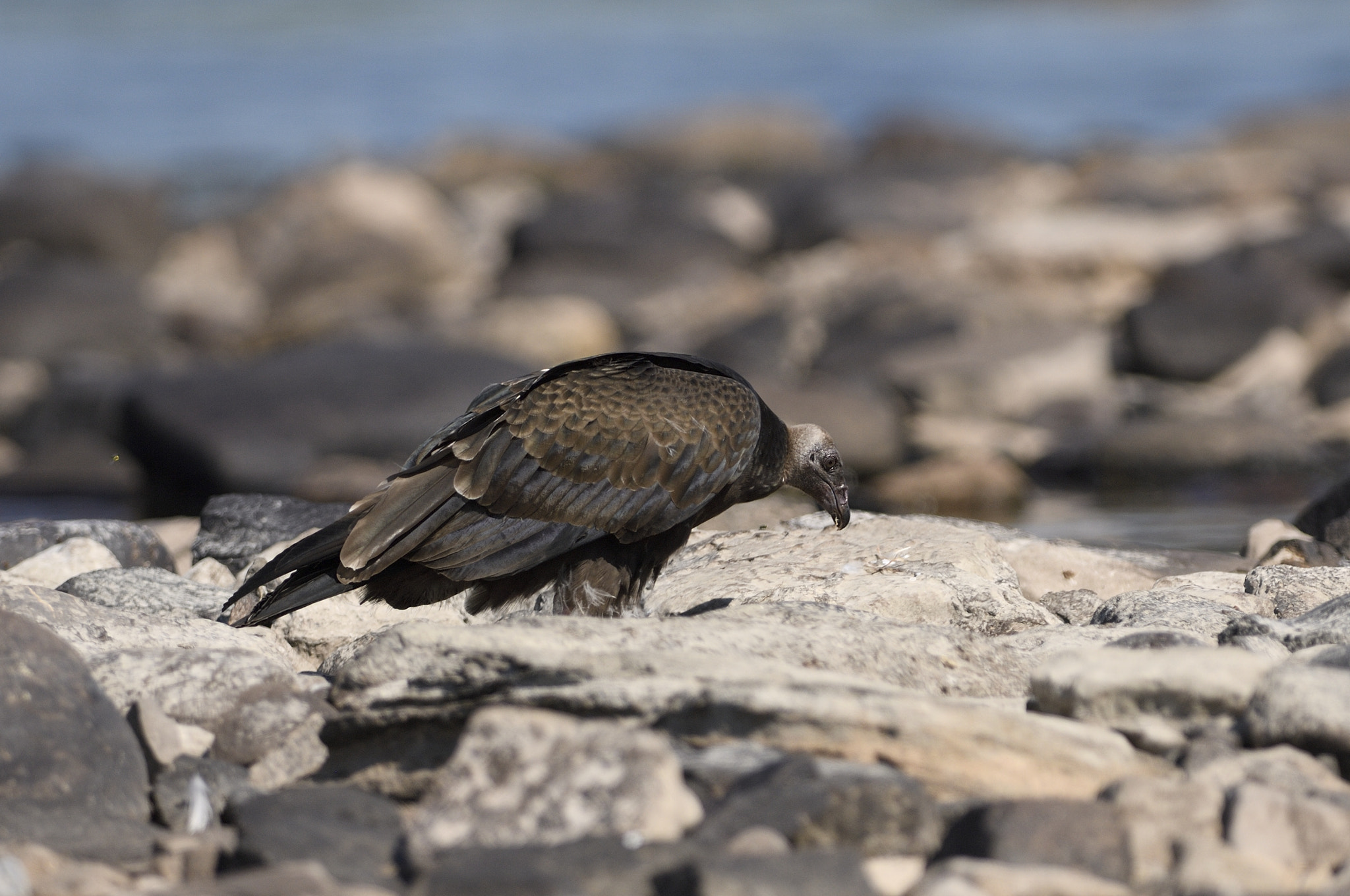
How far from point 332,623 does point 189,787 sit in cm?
161

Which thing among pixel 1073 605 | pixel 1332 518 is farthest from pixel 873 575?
pixel 1332 518

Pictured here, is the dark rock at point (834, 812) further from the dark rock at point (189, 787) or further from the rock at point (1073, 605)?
the rock at point (1073, 605)

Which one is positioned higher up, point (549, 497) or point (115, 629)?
point (549, 497)

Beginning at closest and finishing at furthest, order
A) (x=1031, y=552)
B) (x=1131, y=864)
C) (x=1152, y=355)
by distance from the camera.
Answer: (x=1131, y=864), (x=1031, y=552), (x=1152, y=355)

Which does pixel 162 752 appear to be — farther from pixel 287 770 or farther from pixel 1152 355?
pixel 1152 355

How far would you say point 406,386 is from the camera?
12.9 m

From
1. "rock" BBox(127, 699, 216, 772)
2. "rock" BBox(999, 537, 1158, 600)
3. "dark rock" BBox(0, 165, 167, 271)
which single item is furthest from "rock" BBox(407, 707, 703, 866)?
"dark rock" BBox(0, 165, 167, 271)

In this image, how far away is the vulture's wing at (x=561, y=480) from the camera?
16.9 ft

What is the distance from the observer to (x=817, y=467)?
5742 mm

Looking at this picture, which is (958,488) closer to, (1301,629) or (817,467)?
(817,467)

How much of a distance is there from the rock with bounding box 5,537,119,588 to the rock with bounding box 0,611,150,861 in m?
2.45

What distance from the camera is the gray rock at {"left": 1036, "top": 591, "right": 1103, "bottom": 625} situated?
6086 millimetres

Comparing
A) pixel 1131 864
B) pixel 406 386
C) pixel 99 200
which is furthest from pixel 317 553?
pixel 99 200

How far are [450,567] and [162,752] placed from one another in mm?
1137
